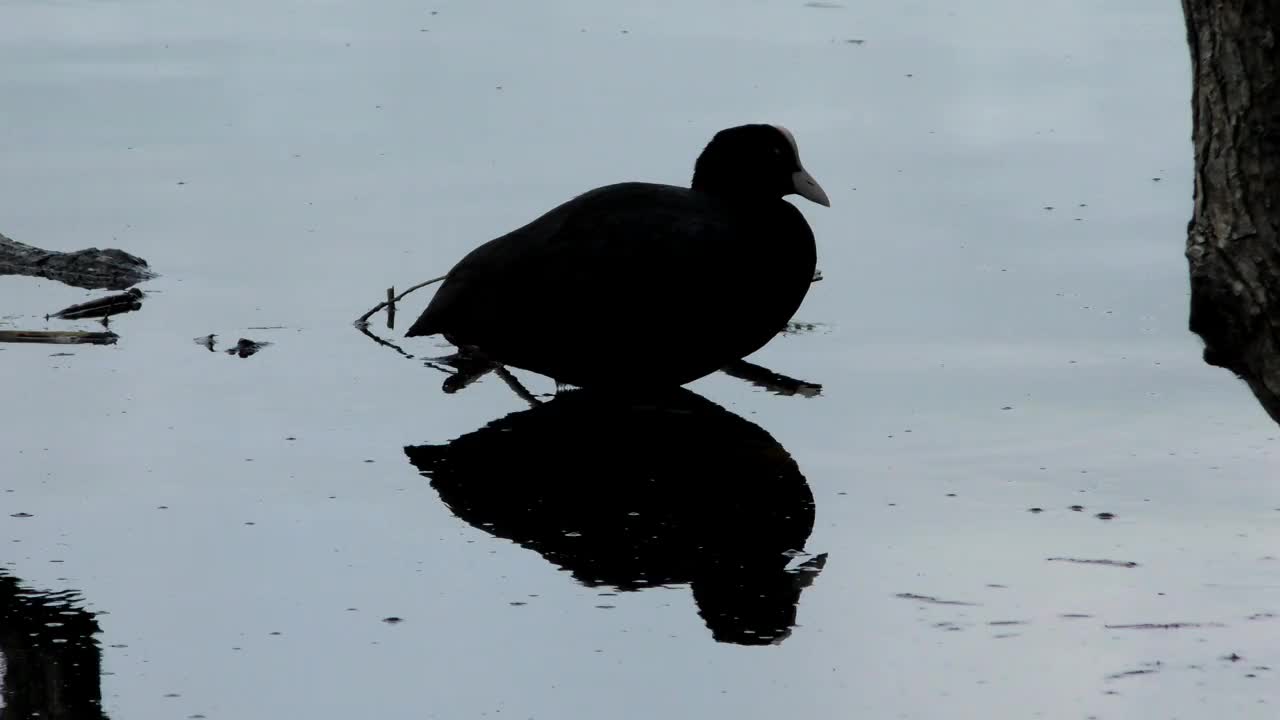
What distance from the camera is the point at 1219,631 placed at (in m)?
4.47

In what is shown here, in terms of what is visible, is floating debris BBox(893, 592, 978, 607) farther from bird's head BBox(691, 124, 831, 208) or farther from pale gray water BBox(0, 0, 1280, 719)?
bird's head BBox(691, 124, 831, 208)

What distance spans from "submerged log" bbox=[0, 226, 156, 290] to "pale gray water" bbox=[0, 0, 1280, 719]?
97 millimetres

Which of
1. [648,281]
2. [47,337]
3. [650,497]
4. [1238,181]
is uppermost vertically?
[1238,181]

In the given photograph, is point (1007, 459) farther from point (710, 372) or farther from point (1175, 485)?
point (710, 372)

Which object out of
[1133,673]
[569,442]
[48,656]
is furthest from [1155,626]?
[48,656]

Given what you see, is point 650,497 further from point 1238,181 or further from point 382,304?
point 1238,181

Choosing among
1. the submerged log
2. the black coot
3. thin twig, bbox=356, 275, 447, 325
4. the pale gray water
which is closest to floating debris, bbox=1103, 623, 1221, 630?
the pale gray water

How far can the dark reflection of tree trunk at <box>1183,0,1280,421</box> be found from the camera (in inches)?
142

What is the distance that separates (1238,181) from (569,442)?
276 centimetres

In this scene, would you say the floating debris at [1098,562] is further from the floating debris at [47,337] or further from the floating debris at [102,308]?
the floating debris at [102,308]

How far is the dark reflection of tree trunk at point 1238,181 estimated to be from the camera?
3619 millimetres

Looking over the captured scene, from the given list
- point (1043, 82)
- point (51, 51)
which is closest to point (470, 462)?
point (1043, 82)

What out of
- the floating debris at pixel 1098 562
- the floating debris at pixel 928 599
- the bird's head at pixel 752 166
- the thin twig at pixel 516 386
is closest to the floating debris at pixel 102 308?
the thin twig at pixel 516 386

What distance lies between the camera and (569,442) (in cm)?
607
